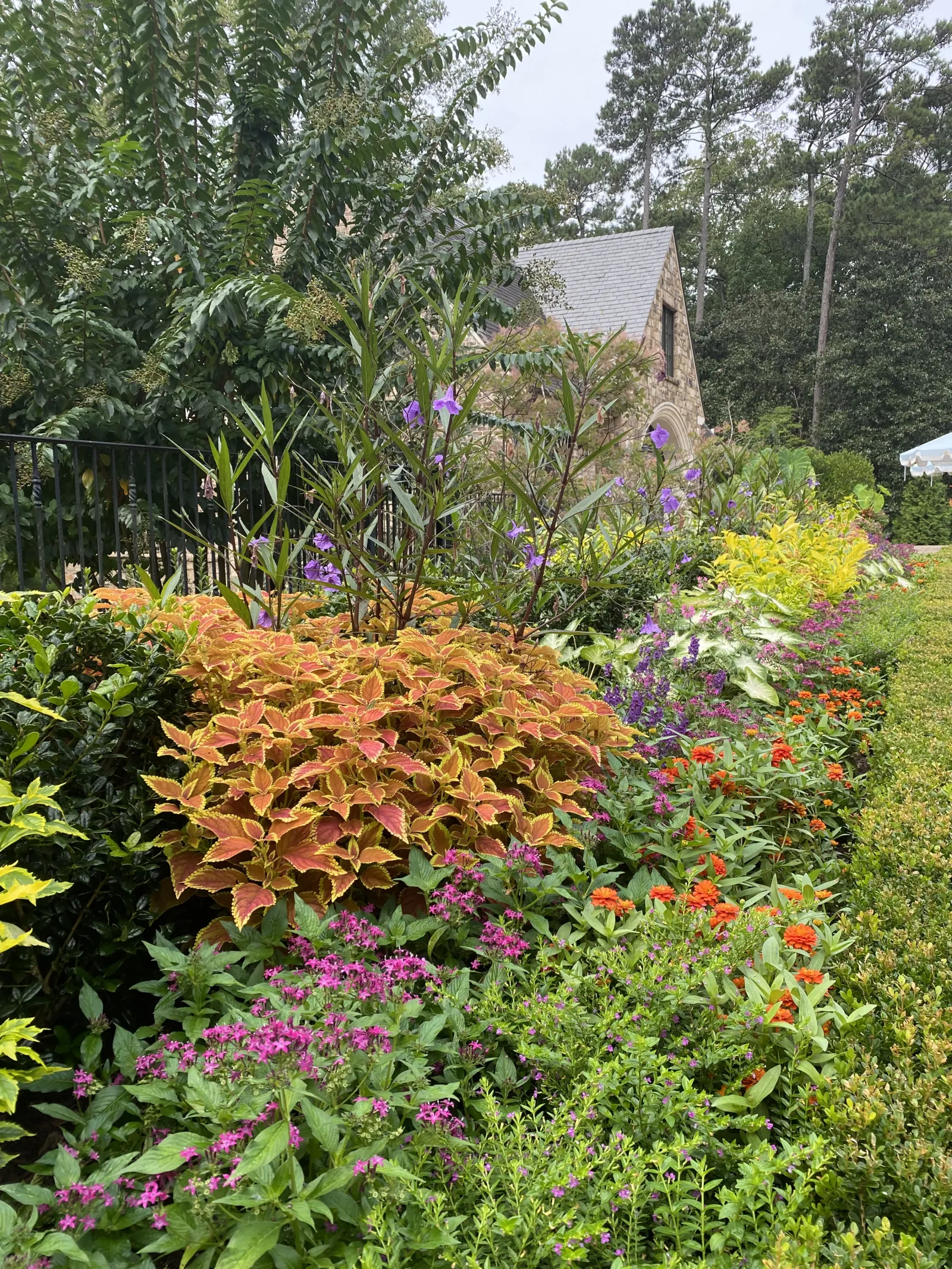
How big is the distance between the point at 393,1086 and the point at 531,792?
1.16 meters

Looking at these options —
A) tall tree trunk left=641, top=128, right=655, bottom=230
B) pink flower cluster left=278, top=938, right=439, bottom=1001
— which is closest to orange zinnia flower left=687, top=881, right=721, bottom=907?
pink flower cluster left=278, top=938, right=439, bottom=1001

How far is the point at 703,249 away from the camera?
29281 mm

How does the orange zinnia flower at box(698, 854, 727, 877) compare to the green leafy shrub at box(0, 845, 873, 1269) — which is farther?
the orange zinnia flower at box(698, 854, 727, 877)

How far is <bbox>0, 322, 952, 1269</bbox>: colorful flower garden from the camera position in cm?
118

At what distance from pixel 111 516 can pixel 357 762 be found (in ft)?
15.6

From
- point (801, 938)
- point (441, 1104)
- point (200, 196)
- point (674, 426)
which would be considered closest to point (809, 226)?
point (674, 426)

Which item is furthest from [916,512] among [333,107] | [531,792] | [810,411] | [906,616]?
[531,792]

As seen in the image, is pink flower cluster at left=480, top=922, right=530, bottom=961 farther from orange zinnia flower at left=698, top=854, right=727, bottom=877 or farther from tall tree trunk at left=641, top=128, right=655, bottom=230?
tall tree trunk at left=641, top=128, right=655, bottom=230

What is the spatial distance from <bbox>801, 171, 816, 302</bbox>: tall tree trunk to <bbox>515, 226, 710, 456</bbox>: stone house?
13645mm

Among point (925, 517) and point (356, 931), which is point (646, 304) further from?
point (356, 931)

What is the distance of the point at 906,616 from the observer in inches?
203

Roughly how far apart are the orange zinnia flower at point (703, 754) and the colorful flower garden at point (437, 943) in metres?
0.02

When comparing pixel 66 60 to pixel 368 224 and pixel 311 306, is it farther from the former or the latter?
pixel 311 306

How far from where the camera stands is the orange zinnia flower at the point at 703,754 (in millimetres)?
2453
